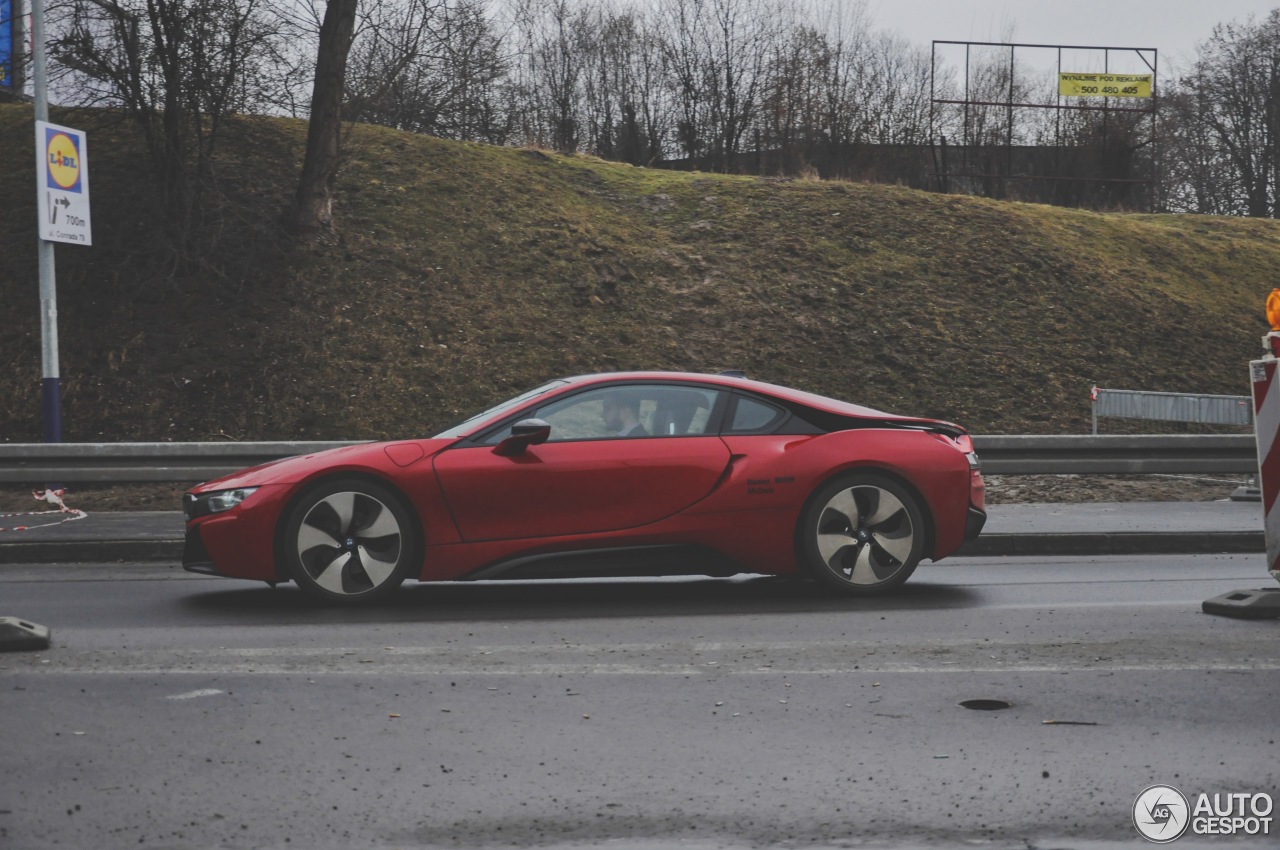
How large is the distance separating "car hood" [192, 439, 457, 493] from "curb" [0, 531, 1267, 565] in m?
2.69

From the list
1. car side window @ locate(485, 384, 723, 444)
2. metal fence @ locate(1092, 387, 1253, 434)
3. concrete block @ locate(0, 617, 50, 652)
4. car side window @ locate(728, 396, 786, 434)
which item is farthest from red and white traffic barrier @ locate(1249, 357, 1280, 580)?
metal fence @ locate(1092, 387, 1253, 434)

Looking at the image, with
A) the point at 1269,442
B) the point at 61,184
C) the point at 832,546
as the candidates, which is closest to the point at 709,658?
the point at 832,546

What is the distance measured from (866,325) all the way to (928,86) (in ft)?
A: 69.9

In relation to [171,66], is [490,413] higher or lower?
lower

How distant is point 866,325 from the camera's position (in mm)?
21891

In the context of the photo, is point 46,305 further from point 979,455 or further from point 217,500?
point 979,455

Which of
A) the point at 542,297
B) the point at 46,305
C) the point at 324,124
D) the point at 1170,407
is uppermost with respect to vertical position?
the point at 324,124

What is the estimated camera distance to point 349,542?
289 inches

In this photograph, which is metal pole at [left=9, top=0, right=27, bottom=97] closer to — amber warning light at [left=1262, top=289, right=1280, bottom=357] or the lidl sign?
the lidl sign

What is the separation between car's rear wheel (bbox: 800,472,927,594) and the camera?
24.8ft

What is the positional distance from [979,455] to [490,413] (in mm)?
5722

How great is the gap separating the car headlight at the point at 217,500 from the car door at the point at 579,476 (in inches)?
42.1

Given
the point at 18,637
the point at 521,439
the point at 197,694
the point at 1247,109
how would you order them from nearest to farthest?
1. the point at 197,694
2. the point at 18,637
3. the point at 521,439
4. the point at 1247,109

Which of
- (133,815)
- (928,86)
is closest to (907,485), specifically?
(133,815)
